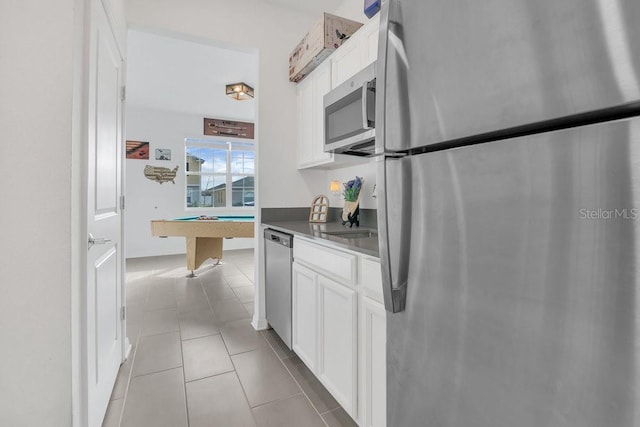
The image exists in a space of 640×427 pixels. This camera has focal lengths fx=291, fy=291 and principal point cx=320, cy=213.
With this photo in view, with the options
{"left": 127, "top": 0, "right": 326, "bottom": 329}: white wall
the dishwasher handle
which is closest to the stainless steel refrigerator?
the dishwasher handle

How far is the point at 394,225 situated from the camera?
0.80 m

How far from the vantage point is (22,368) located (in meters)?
1.02

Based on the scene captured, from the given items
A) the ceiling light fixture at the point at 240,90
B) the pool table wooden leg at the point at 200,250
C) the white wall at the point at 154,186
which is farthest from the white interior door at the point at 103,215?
the white wall at the point at 154,186

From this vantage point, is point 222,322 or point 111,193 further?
point 222,322

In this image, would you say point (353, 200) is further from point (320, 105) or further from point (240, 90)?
point (240, 90)

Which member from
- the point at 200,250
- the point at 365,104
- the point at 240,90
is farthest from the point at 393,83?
the point at 200,250

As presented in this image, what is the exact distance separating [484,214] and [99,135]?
1626 millimetres

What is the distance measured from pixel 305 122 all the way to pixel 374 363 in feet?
6.40

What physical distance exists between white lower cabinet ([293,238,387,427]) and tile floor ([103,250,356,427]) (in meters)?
0.18

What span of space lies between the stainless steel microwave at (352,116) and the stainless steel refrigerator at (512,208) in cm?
62

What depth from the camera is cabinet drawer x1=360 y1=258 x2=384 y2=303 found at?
115 cm

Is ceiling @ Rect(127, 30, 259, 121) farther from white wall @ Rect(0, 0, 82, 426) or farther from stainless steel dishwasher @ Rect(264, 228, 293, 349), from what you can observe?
white wall @ Rect(0, 0, 82, 426)

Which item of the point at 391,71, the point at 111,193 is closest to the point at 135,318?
the point at 111,193

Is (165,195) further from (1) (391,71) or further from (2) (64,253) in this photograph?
(1) (391,71)
